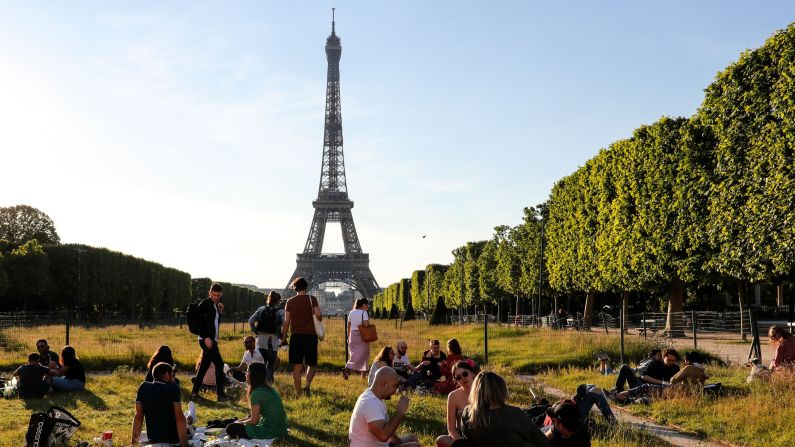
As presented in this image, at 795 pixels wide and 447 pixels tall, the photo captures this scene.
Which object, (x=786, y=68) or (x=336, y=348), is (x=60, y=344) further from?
(x=786, y=68)

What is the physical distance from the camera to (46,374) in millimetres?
13539

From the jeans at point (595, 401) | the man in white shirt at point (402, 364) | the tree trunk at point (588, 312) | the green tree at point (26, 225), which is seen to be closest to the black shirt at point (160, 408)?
the jeans at point (595, 401)

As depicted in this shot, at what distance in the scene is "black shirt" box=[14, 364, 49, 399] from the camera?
1293 cm

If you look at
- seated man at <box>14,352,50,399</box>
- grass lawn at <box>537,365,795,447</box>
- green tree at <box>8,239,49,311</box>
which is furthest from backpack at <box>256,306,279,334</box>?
green tree at <box>8,239,49,311</box>

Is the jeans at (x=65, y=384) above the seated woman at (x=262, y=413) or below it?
below

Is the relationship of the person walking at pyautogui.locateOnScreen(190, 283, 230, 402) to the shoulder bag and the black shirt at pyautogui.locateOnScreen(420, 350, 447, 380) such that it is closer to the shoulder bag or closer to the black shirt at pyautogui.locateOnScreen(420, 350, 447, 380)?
the shoulder bag

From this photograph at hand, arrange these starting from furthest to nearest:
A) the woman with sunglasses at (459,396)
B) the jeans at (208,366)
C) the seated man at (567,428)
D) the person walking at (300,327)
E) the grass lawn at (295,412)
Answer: the jeans at (208,366) < the person walking at (300,327) < the grass lawn at (295,412) < the woman with sunglasses at (459,396) < the seated man at (567,428)

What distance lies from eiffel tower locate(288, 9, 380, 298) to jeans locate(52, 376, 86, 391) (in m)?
86.8

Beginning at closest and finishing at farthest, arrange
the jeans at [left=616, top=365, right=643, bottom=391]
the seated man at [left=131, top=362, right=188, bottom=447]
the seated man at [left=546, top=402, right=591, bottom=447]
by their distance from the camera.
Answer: the seated man at [left=546, top=402, right=591, bottom=447], the seated man at [left=131, top=362, right=188, bottom=447], the jeans at [left=616, top=365, right=643, bottom=391]

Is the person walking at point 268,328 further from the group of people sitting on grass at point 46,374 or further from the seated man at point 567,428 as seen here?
the seated man at point 567,428

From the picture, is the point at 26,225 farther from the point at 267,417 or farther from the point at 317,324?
the point at 267,417

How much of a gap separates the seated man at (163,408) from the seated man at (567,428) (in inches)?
155

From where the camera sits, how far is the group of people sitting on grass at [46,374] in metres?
13.0

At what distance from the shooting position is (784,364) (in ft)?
43.2
